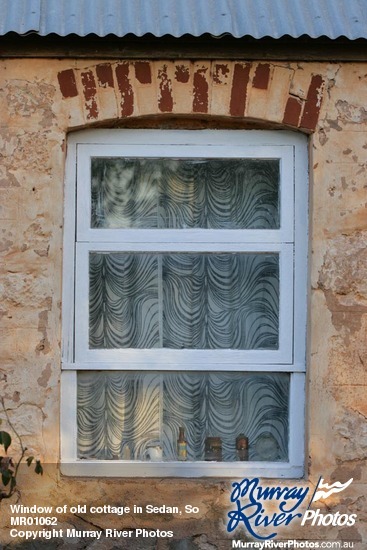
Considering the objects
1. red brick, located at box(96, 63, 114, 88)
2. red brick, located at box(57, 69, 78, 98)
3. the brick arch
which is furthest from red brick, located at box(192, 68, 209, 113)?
red brick, located at box(57, 69, 78, 98)

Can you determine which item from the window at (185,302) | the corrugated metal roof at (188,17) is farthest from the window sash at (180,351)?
the corrugated metal roof at (188,17)

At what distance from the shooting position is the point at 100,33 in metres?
5.19

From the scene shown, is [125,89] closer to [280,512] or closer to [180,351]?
[180,351]

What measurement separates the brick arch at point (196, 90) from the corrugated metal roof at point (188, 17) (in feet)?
0.65

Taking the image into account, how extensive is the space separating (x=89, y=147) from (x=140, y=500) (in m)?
1.86

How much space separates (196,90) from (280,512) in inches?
87.0

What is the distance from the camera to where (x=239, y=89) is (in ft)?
17.5

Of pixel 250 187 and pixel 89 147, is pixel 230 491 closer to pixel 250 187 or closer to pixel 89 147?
pixel 250 187

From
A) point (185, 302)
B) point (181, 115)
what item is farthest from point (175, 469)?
point (181, 115)

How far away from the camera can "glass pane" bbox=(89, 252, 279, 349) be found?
5477 mm

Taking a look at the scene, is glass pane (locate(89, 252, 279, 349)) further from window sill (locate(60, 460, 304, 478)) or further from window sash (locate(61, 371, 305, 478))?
window sill (locate(60, 460, 304, 478))

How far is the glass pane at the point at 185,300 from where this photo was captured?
5477 mm

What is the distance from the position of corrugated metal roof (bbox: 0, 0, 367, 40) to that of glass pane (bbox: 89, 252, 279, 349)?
1162 millimetres

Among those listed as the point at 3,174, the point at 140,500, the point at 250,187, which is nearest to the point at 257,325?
the point at 250,187
